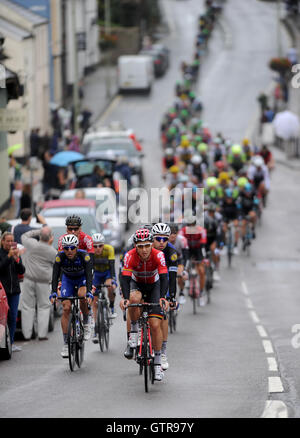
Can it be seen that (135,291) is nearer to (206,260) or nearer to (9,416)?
(9,416)

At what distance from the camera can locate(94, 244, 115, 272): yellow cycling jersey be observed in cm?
1681

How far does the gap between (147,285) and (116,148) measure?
2448 cm

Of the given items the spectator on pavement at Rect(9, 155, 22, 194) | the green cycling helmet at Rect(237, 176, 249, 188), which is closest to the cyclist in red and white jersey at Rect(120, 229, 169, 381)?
the green cycling helmet at Rect(237, 176, 249, 188)

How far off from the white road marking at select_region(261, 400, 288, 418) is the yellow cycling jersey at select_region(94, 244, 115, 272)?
490cm

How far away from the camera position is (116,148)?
37938mm

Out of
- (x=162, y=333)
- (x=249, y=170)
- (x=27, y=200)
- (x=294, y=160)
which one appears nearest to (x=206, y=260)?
(x=27, y=200)

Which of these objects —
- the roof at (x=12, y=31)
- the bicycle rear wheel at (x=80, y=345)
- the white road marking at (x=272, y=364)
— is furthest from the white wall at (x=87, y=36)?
the bicycle rear wheel at (x=80, y=345)

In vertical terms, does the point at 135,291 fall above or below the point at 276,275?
above

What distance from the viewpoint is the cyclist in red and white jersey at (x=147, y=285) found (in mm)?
13328

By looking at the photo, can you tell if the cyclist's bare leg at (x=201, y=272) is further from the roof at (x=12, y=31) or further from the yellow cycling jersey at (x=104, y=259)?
the roof at (x=12, y=31)

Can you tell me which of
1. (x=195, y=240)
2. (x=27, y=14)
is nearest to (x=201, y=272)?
(x=195, y=240)

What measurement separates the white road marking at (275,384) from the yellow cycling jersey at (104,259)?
3600 millimetres

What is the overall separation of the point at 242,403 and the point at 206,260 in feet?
31.7

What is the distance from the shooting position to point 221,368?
15.0 meters
